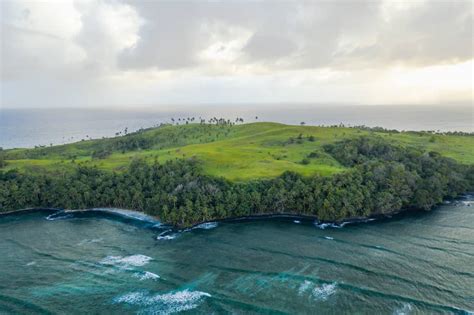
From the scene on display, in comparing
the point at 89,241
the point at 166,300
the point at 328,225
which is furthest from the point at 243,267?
the point at 89,241

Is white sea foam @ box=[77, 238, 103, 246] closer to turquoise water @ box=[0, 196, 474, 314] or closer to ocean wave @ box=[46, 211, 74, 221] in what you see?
turquoise water @ box=[0, 196, 474, 314]

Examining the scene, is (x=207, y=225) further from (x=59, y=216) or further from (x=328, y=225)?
(x=59, y=216)

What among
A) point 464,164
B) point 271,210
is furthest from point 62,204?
point 464,164

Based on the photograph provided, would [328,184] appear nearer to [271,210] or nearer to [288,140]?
[271,210]

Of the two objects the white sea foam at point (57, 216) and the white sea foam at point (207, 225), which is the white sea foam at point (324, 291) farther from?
the white sea foam at point (57, 216)

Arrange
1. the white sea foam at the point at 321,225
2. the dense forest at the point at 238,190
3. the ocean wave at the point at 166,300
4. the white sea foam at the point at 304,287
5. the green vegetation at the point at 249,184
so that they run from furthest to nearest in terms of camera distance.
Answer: the green vegetation at the point at 249,184 < the dense forest at the point at 238,190 < the white sea foam at the point at 321,225 < the white sea foam at the point at 304,287 < the ocean wave at the point at 166,300

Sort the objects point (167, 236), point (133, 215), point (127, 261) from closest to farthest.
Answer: point (127, 261) → point (167, 236) → point (133, 215)

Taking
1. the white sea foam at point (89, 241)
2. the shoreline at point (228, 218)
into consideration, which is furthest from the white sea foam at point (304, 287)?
the white sea foam at point (89, 241)

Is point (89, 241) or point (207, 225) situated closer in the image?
point (89, 241)
